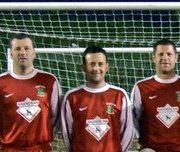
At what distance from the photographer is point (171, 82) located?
3879 mm

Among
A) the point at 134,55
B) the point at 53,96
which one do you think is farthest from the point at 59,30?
the point at 53,96

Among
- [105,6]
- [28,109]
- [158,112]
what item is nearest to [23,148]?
[28,109]

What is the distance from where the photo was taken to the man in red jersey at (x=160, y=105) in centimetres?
377

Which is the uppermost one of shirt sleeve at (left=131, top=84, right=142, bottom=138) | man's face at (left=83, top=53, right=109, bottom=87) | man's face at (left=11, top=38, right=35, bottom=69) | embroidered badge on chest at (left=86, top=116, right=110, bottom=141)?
man's face at (left=11, top=38, right=35, bottom=69)

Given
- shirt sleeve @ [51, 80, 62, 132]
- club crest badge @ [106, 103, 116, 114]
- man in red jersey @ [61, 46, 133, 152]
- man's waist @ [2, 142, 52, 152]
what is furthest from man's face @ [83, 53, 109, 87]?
man's waist @ [2, 142, 52, 152]

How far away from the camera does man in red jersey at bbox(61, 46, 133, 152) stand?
3695 millimetres

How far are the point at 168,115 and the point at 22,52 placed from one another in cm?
114

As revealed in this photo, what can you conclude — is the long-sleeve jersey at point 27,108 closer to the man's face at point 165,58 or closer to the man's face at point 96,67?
the man's face at point 96,67

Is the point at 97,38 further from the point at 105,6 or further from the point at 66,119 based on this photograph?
the point at 66,119

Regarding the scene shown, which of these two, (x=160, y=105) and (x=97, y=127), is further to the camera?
(x=160, y=105)

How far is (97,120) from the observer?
147 inches

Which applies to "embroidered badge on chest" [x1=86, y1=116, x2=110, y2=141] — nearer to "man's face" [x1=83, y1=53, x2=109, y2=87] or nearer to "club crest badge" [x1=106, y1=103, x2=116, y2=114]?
"club crest badge" [x1=106, y1=103, x2=116, y2=114]

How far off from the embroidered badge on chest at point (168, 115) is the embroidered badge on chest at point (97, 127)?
395 mm

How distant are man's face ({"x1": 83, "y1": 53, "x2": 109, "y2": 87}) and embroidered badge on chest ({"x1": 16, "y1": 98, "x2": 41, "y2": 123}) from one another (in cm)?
43
